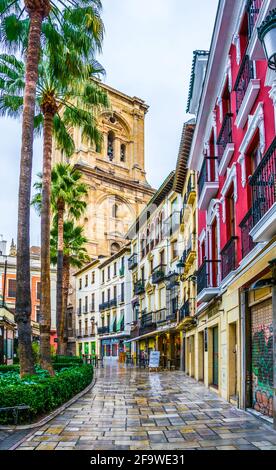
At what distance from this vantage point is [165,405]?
43.7ft

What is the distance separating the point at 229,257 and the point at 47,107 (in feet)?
32.5

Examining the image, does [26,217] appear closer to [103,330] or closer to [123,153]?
[103,330]

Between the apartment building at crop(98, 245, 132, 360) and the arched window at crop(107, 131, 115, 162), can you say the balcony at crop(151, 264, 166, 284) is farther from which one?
the arched window at crop(107, 131, 115, 162)

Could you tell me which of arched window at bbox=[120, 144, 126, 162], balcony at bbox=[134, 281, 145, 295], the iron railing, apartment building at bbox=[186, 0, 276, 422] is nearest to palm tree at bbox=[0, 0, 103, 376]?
apartment building at bbox=[186, 0, 276, 422]

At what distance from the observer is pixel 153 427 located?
A: 9633 millimetres

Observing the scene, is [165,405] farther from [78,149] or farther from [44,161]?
[78,149]

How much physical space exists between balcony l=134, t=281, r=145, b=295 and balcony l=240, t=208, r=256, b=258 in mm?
32515

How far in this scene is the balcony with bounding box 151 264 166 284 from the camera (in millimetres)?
37219

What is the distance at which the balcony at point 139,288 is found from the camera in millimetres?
44094

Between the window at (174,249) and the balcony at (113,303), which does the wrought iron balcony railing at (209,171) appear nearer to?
the window at (174,249)

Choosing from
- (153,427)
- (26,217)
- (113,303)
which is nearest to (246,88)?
(26,217)

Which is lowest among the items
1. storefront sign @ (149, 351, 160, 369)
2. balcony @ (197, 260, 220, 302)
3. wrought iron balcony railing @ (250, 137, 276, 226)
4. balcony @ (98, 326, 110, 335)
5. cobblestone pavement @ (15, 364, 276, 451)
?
storefront sign @ (149, 351, 160, 369)
